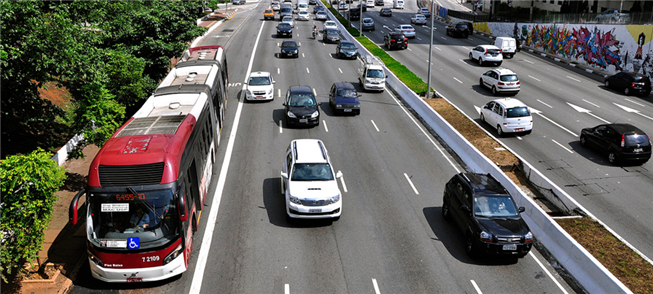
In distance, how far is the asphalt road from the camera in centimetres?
1299

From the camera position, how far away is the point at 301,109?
25.8m

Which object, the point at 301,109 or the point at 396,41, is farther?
the point at 396,41

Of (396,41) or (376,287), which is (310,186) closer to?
(376,287)

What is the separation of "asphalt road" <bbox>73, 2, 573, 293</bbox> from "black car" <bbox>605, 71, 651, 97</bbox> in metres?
18.5

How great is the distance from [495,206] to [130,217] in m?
10.7

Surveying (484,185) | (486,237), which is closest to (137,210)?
(486,237)

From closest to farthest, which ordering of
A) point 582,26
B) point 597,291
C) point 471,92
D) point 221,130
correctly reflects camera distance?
1. point 597,291
2. point 221,130
3. point 471,92
4. point 582,26

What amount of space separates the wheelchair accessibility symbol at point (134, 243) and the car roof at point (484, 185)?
33.4 feet

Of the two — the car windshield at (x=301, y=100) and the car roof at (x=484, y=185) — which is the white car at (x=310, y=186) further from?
the car windshield at (x=301, y=100)

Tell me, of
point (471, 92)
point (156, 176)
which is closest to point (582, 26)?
point (471, 92)

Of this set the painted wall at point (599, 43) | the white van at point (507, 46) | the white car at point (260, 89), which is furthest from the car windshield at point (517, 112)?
the white van at point (507, 46)

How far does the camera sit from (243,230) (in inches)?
→ 616

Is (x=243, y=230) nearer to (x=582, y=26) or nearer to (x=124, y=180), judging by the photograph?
(x=124, y=180)

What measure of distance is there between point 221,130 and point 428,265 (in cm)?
1514
